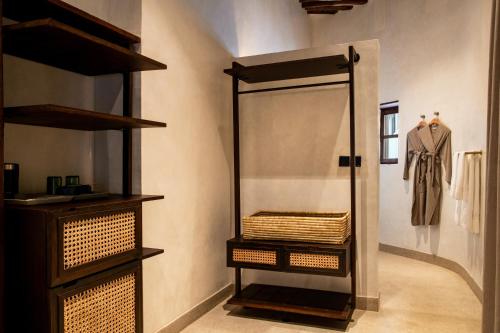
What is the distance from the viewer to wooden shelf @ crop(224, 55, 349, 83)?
275 centimetres

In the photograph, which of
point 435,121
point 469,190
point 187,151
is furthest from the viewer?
point 435,121

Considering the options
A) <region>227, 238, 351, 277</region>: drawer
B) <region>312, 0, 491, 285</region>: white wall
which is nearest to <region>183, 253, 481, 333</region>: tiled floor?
<region>312, 0, 491, 285</region>: white wall

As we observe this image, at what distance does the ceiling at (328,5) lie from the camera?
5.18m

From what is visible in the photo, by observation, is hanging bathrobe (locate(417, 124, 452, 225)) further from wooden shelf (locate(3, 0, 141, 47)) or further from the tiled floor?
wooden shelf (locate(3, 0, 141, 47))


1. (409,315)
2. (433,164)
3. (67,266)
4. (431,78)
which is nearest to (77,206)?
(67,266)

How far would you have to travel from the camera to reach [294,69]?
291cm

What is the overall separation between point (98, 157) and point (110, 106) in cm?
31

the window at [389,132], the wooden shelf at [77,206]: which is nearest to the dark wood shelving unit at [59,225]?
the wooden shelf at [77,206]

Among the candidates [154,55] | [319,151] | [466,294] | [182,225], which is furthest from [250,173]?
[466,294]

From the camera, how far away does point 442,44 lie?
4.30 m

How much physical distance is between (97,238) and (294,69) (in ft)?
6.32

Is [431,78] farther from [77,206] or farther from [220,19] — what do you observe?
[77,206]

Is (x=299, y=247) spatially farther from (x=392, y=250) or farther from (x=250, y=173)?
(x=392, y=250)

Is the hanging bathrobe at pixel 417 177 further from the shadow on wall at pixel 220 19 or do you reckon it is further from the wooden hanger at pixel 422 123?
the shadow on wall at pixel 220 19
